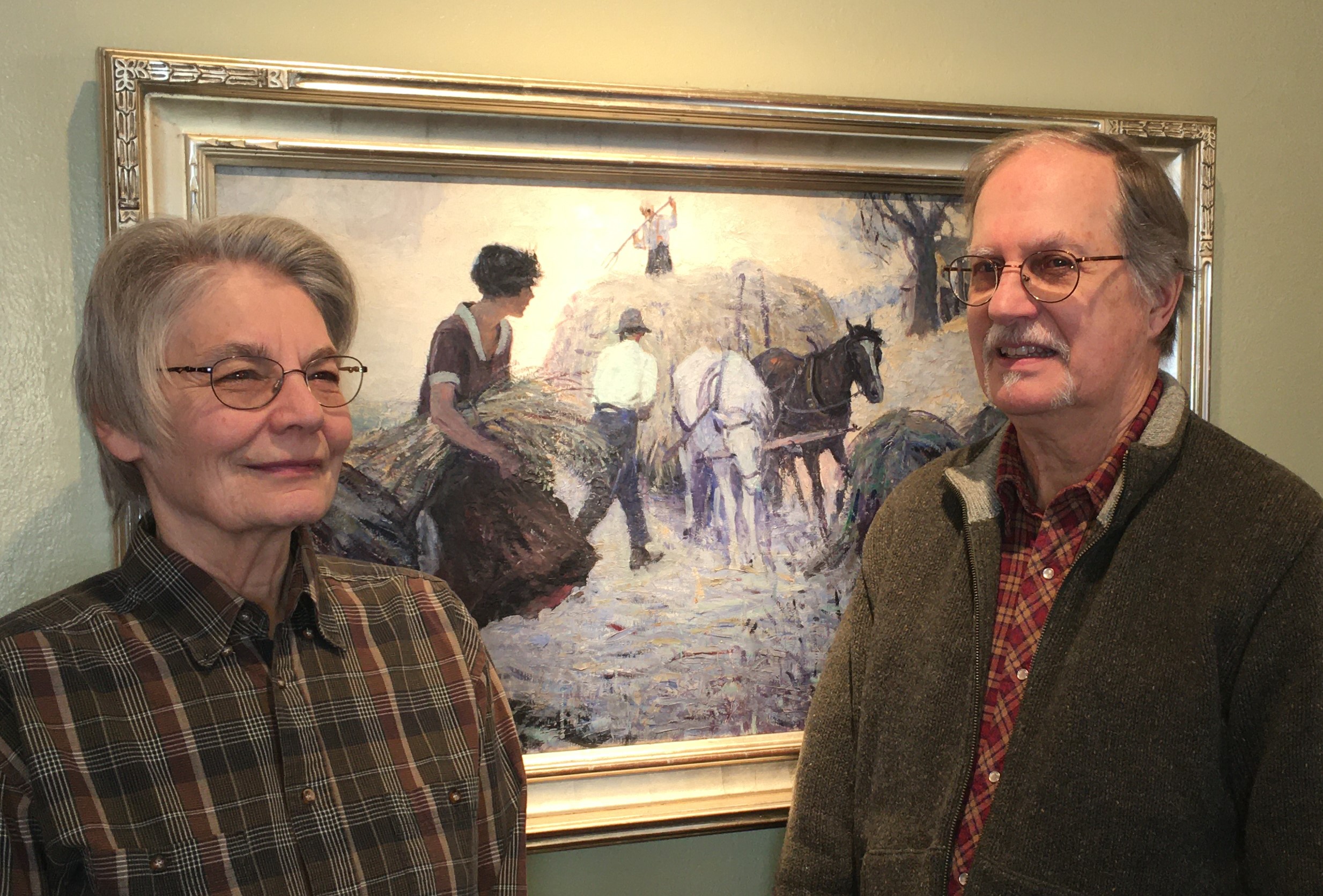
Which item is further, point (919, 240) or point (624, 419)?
point (919, 240)

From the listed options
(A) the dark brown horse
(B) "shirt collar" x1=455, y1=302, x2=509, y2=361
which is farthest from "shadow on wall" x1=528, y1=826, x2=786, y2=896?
(B) "shirt collar" x1=455, y1=302, x2=509, y2=361

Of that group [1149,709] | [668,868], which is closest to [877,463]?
[1149,709]

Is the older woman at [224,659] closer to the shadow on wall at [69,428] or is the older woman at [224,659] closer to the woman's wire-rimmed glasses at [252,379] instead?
the woman's wire-rimmed glasses at [252,379]

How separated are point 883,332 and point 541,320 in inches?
22.4

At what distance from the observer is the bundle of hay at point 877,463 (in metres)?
1.67

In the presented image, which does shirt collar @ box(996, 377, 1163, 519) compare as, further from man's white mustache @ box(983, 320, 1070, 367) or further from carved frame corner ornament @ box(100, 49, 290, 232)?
carved frame corner ornament @ box(100, 49, 290, 232)

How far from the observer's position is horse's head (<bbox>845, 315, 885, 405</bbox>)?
166cm

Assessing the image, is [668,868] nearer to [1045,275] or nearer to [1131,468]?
[1131,468]

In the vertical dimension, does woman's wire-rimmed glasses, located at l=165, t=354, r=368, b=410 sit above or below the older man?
above

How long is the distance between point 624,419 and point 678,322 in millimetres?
176

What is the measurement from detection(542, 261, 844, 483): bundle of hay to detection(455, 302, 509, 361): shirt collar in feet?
0.23

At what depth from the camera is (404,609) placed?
1.31 metres

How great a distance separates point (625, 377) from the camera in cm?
156

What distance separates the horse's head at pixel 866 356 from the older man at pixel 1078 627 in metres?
0.21
